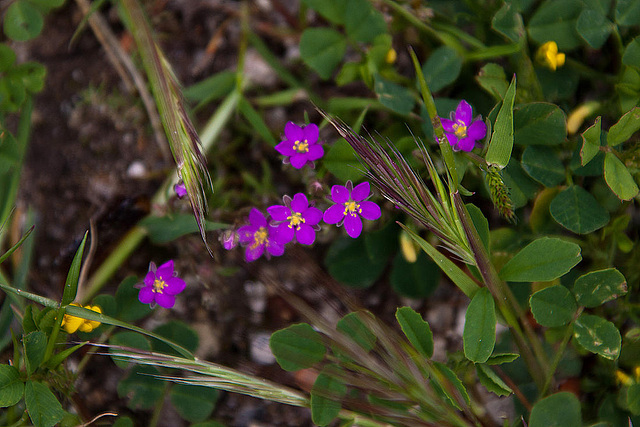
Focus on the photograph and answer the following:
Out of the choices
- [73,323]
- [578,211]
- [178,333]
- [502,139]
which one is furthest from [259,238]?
[578,211]

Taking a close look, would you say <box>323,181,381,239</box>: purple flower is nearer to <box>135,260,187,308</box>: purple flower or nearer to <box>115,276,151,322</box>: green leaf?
<box>135,260,187,308</box>: purple flower

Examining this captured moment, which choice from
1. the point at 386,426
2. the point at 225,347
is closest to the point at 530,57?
the point at 386,426

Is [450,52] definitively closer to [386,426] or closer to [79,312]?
[386,426]

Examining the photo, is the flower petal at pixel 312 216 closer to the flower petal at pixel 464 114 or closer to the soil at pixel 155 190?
the soil at pixel 155 190

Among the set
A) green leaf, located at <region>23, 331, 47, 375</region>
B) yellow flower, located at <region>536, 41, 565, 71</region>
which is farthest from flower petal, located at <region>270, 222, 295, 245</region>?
yellow flower, located at <region>536, 41, 565, 71</region>

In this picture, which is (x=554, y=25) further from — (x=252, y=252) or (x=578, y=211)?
(x=252, y=252)
